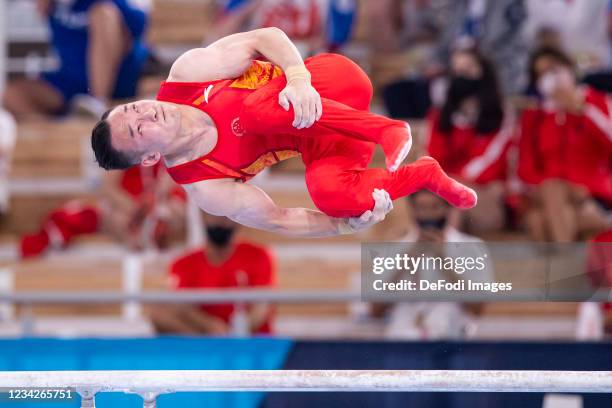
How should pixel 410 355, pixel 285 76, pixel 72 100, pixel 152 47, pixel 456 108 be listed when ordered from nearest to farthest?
pixel 285 76 → pixel 456 108 → pixel 410 355 → pixel 152 47 → pixel 72 100

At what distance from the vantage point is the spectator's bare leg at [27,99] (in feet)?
14.4

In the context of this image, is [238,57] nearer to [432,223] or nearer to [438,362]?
[432,223]

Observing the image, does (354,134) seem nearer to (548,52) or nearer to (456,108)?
(456,108)

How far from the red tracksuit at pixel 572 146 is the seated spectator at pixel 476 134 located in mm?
139

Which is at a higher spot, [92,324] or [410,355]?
[92,324]

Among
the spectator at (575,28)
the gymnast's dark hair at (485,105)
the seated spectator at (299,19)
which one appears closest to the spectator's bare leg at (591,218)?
the gymnast's dark hair at (485,105)

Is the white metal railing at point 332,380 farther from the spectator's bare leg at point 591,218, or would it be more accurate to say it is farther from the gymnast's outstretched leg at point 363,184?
the spectator's bare leg at point 591,218

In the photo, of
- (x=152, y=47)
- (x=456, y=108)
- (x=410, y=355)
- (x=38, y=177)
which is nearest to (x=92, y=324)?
(x=38, y=177)

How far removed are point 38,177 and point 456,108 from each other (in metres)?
2.22

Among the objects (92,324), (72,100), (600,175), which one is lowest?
(92,324)

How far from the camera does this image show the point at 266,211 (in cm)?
227

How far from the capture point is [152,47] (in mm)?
3672

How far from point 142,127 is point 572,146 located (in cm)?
178

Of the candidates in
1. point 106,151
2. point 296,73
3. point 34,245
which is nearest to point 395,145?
point 296,73
